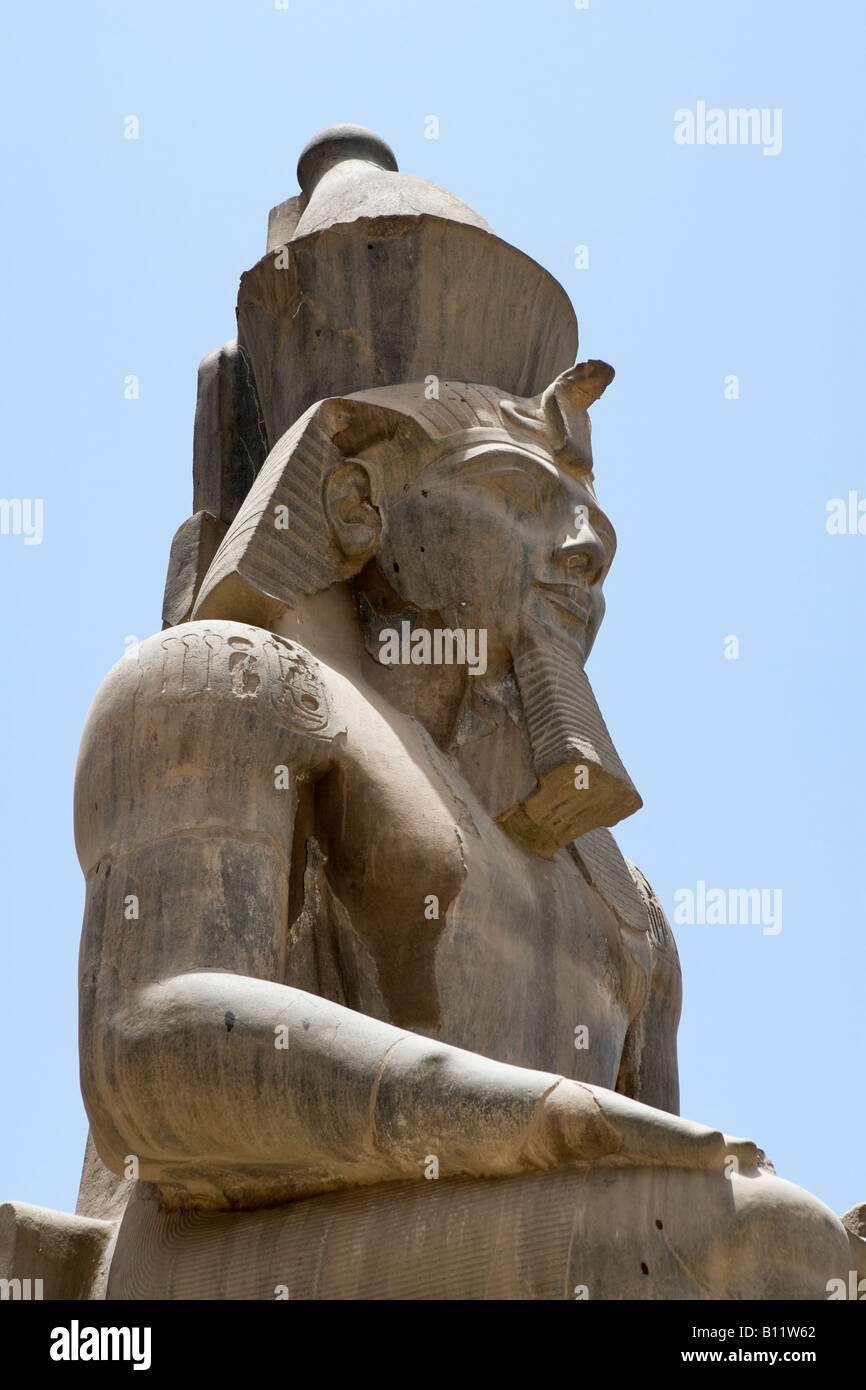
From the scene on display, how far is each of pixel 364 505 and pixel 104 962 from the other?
1.79 metres

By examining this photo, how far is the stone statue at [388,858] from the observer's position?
5090 mm

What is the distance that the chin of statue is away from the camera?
638 cm

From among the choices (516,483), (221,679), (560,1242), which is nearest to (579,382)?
(516,483)

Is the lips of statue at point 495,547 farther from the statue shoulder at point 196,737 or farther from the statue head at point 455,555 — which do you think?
the statue shoulder at point 196,737

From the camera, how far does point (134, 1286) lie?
5613 millimetres

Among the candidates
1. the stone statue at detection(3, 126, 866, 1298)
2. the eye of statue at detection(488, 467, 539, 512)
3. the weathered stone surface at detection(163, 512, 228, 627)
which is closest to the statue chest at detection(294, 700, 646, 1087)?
the stone statue at detection(3, 126, 866, 1298)

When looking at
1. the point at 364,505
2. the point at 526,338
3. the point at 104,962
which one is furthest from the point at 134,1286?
the point at 526,338

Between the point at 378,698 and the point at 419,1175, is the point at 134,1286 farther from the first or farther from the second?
the point at 378,698

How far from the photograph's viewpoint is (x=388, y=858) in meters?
6.05

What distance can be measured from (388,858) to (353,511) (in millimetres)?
1186

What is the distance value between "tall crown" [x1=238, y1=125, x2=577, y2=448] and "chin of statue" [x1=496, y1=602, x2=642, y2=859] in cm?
96

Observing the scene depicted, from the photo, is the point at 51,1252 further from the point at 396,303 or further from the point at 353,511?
the point at 396,303

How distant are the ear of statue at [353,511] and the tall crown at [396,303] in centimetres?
39

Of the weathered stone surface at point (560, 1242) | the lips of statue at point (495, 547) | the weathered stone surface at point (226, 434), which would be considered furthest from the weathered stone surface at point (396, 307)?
the weathered stone surface at point (560, 1242)
